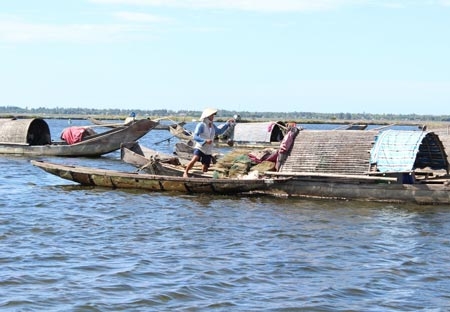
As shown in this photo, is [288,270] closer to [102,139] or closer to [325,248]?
[325,248]

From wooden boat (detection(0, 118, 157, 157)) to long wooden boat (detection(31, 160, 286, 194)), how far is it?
864 cm

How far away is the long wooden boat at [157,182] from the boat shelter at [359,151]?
0.72 meters

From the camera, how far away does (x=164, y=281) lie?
8.01 meters

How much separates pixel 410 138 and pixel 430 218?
1.95m

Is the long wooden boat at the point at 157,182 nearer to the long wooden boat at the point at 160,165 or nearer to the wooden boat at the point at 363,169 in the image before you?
the wooden boat at the point at 363,169

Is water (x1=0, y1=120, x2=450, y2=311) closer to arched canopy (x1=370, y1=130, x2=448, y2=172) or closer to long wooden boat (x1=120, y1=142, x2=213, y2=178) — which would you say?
arched canopy (x1=370, y1=130, x2=448, y2=172)

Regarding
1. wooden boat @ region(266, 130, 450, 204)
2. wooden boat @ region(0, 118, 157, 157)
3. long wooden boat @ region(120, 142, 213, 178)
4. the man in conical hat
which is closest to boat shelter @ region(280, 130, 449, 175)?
wooden boat @ region(266, 130, 450, 204)

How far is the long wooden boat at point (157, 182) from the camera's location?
14.1m

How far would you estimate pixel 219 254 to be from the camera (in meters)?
9.43

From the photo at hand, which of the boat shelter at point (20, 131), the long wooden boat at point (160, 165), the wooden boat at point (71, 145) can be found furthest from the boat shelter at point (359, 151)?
the boat shelter at point (20, 131)

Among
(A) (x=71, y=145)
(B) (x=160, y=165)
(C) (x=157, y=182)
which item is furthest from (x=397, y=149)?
(A) (x=71, y=145)

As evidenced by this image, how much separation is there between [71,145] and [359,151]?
43.2ft

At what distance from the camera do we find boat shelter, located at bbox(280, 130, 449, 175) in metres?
13.5

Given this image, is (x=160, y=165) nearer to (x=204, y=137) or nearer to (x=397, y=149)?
(x=204, y=137)
